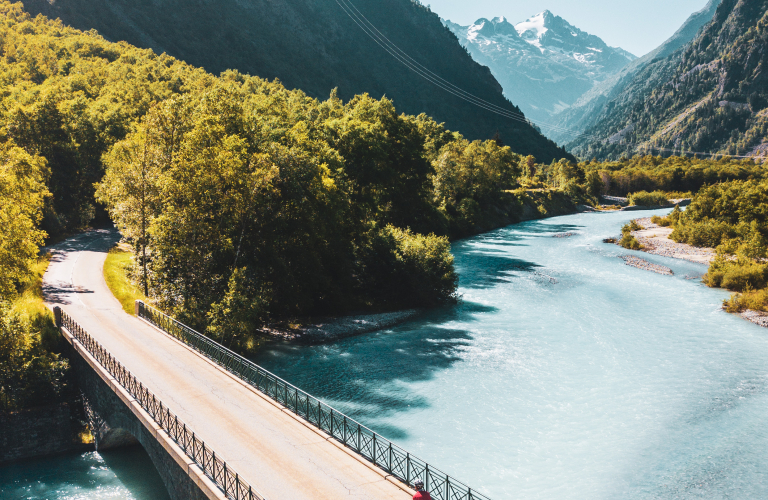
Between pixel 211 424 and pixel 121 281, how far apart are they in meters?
30.5

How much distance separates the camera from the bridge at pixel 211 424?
1800cm

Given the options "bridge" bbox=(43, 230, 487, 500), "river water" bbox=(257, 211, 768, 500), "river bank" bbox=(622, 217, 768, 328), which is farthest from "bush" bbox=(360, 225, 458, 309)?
"river bank" bbox=(622, 217, 768, 328)

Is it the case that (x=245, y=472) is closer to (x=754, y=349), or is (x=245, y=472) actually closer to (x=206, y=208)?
(x=206, y=208)

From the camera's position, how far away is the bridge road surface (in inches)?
701

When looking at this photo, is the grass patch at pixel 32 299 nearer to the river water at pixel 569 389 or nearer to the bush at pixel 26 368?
the bush at pixel 26 368

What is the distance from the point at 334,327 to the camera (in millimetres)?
46375

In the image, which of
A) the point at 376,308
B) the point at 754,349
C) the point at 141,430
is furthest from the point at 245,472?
the point at 754,349

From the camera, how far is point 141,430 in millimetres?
24031

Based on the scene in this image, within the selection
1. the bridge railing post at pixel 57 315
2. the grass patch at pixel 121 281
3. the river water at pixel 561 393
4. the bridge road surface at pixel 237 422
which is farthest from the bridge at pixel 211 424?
the river water at pixel 561 393

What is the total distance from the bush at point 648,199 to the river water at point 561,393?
374 ft

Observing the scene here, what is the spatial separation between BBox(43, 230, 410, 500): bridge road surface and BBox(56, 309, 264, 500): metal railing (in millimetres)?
593

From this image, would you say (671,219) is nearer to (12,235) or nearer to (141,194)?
(141,194)

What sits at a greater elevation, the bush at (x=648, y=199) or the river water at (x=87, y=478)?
the bush at (x=648, y=199)

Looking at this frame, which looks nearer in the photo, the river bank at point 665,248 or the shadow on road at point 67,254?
the shadow on road at point 67,254
